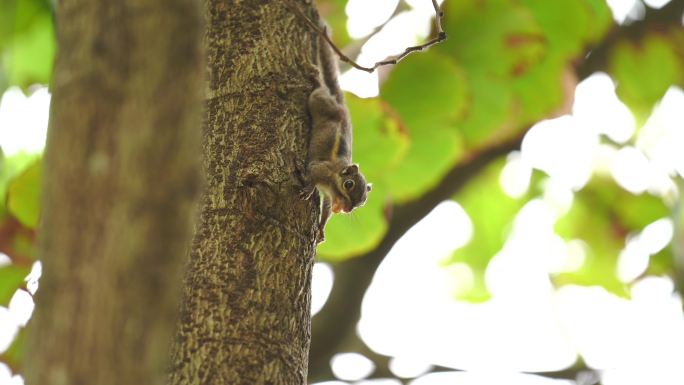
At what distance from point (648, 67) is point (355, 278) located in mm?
2062

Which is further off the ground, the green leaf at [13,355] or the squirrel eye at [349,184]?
the squirrel eye at [349,184]

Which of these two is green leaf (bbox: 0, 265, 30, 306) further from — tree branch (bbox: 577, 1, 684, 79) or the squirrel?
tree branch (bbox: 577, 1, 684, 79)

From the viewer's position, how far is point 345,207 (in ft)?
13.9

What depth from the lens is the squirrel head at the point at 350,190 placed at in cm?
397

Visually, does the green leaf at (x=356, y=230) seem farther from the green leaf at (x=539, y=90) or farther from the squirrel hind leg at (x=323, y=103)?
the green leaf at (x=539, y=90)

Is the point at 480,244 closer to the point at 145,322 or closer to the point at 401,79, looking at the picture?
the point at 401,79

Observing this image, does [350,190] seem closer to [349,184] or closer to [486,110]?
[349,184]

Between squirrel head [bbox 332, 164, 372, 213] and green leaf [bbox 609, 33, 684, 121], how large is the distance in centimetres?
206

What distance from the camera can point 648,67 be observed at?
5.68 meters

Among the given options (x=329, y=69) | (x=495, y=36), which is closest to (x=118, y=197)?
(x=329, y=69)

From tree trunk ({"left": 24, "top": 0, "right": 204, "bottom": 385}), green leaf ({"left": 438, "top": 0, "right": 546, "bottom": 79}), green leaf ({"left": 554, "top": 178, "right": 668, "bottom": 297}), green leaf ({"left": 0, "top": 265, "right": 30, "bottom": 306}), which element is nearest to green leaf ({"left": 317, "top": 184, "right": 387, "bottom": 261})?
green leaf ({"left": 438, "top": 0, "right": 546, "bottom": 79})

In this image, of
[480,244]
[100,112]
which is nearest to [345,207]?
[480,244]

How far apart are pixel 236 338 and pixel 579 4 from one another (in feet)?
10.7

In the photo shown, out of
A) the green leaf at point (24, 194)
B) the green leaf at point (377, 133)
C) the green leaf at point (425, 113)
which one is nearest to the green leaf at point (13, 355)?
the green leaf at point (24, 194)
